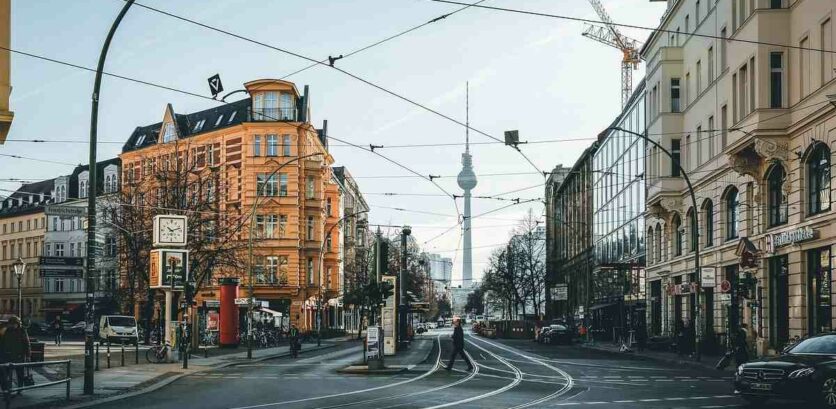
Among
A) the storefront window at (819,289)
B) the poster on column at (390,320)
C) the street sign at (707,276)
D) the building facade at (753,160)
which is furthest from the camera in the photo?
the poster on column at (390,320)

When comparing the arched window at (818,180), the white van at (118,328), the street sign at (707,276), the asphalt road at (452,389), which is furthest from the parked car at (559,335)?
the arched window at (818,180)

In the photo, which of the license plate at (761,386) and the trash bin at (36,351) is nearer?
the license plate at (761,386)

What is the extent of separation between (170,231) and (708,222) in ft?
88.4

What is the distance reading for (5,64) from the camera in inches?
923

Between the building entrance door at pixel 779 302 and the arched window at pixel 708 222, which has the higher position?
the arched window at pixel 708 222

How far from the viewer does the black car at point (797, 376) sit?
1917 cm

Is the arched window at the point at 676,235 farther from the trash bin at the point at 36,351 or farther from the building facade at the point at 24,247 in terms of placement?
the building facade at the point at 24,247

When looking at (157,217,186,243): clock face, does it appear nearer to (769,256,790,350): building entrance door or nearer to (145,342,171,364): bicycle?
(145,342,171,364): bicycle

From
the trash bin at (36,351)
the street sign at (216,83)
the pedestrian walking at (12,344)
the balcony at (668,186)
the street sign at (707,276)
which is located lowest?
the trash bin at (36,351)

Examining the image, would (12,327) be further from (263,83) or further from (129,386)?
(263,83)

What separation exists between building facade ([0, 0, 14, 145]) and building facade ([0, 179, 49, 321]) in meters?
94.5

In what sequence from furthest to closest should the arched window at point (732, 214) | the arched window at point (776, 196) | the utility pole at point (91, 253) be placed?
the arched window at point (732, 214) → the arched window at point (776, 196) → the utility pole at point (91, 253)

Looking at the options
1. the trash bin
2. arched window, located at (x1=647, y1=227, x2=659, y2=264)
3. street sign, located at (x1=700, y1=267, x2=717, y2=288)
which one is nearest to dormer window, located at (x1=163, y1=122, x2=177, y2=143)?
arched window, located at (x1=647, y1=227, x2=659, y2=264)

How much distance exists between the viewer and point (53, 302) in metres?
114
